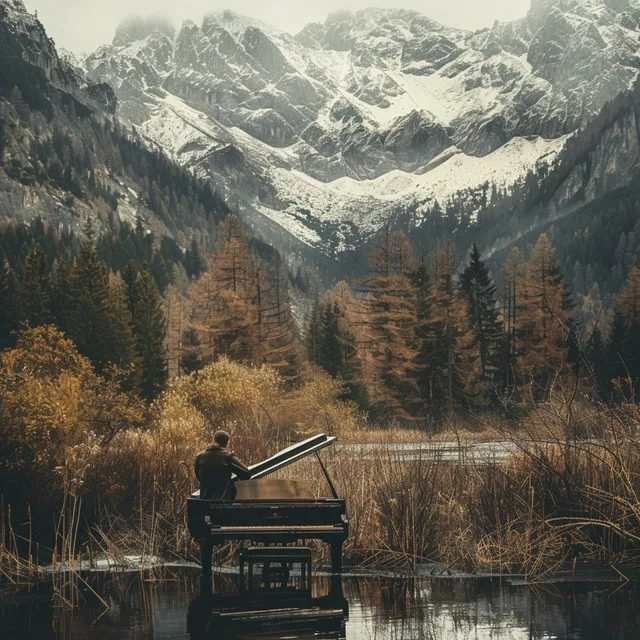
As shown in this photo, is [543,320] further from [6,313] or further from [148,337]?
[6,313]

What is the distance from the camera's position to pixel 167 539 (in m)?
16.3

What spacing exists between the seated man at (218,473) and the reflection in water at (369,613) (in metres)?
1.33

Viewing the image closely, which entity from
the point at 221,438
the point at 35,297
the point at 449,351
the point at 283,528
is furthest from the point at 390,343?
the point at 283,528

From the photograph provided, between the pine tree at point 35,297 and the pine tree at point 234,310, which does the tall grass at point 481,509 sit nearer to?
the pine tree at point 234,310

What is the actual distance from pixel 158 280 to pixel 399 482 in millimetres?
148681

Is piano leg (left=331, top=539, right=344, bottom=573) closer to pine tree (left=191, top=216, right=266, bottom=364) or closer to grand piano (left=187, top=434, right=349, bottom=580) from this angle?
grand piano (left=187, top=434, right=349, bottom=580)

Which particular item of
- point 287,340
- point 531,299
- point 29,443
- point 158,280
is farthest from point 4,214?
point 29,443

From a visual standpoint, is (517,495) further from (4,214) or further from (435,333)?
(4,214)

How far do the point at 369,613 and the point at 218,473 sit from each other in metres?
2.42

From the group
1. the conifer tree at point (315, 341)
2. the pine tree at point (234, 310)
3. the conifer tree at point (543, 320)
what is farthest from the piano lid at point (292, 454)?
the conifer tree at point (315, 341)

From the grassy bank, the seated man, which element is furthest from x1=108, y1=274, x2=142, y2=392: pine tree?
the seated man

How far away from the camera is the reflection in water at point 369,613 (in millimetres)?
10305

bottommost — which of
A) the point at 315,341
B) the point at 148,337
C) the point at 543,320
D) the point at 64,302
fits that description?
the point at 543,320

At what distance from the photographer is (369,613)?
11.4 meters
